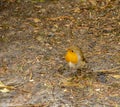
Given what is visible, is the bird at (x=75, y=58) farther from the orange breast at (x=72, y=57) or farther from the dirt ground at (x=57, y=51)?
the dirt ground at (x=57, y=51)

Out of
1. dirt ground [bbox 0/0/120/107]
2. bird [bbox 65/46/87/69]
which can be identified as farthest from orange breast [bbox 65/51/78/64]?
dirt ground [bbox 0/0/120/107]

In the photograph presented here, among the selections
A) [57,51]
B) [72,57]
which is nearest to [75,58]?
[72,57]

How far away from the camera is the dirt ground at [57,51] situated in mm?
4953

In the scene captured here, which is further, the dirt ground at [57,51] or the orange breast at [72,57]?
the orange breast at [72,57]

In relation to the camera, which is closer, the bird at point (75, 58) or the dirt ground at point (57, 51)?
the dirt ground at point (57, 51)

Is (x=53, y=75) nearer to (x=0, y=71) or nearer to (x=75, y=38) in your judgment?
(x=0, y=71)

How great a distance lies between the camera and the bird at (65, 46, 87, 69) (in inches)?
208

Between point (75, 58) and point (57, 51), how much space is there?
831 millimetres

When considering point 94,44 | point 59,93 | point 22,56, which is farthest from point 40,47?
point 59,93

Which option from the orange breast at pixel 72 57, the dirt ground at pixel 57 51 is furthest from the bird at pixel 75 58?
the dirt ground at pixel 57 51

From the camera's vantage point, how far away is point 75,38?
6.53m

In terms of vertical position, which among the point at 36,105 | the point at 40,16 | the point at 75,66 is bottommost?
the point at 36,105

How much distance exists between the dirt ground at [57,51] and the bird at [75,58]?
14 centimetres

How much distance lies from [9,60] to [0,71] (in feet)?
1.06
